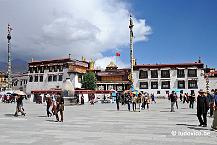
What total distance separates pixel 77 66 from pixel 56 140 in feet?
211

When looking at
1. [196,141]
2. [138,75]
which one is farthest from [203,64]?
[196,141]

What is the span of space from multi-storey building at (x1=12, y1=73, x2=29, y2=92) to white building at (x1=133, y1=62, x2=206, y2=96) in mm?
35355

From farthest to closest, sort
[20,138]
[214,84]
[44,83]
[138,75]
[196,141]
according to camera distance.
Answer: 1. [44,83]
2. [138,75]
3. [214,84]
4. [20,138]
5. [196,141]

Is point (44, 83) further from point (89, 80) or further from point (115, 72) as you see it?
point (115, 72)

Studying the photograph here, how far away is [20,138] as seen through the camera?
394 inches

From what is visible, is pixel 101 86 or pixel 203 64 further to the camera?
pixel 101 86

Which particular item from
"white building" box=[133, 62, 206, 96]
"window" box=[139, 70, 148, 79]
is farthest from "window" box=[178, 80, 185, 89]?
"window" box=[139, 70, 148, 79]

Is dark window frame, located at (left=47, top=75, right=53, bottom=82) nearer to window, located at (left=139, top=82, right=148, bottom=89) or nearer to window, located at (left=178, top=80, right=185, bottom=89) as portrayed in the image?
window, located at (left=139, top=82, right=148, bottom=89)

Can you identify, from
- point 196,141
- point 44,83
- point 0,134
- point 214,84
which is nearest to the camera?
point 196,141

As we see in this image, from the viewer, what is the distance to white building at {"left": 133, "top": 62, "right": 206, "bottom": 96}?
65938mm

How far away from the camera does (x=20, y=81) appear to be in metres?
88.3

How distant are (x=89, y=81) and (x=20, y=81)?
29.6m

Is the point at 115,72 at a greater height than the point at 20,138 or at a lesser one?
greater

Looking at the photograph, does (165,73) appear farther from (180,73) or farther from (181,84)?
(181,84)
